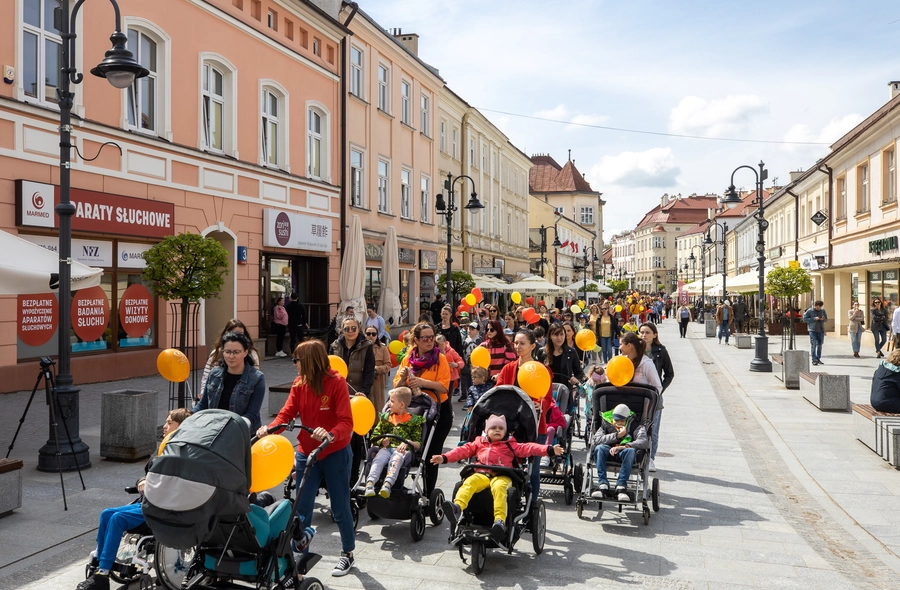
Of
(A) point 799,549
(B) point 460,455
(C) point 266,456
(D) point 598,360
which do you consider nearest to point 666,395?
(D) point 598,360

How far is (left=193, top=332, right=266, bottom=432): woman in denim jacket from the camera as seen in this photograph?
574cm

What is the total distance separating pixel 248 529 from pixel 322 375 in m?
1.38

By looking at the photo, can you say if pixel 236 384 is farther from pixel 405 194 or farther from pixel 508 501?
pixel 405 194

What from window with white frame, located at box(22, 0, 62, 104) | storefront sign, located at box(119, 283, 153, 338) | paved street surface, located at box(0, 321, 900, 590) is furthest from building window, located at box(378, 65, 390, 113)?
paved street surface, located at box(0, 321, 900, 590)

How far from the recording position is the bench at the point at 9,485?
643 centimetres

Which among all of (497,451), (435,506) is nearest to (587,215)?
(435,506)

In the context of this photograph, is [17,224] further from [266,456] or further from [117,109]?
[266,456]

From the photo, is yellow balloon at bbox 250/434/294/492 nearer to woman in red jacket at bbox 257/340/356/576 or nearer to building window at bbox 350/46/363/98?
woman in red jacket at bbox 257/340/356/576

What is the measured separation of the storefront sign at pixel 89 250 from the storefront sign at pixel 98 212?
28 cm

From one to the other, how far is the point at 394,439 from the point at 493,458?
1.10 meters

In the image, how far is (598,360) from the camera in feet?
76.0

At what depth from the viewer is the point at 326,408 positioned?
535 centimetres

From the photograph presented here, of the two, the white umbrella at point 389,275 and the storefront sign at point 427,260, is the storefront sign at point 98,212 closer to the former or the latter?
the white umbrella at point 389,275

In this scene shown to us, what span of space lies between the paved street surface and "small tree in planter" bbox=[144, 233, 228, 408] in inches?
83.7
